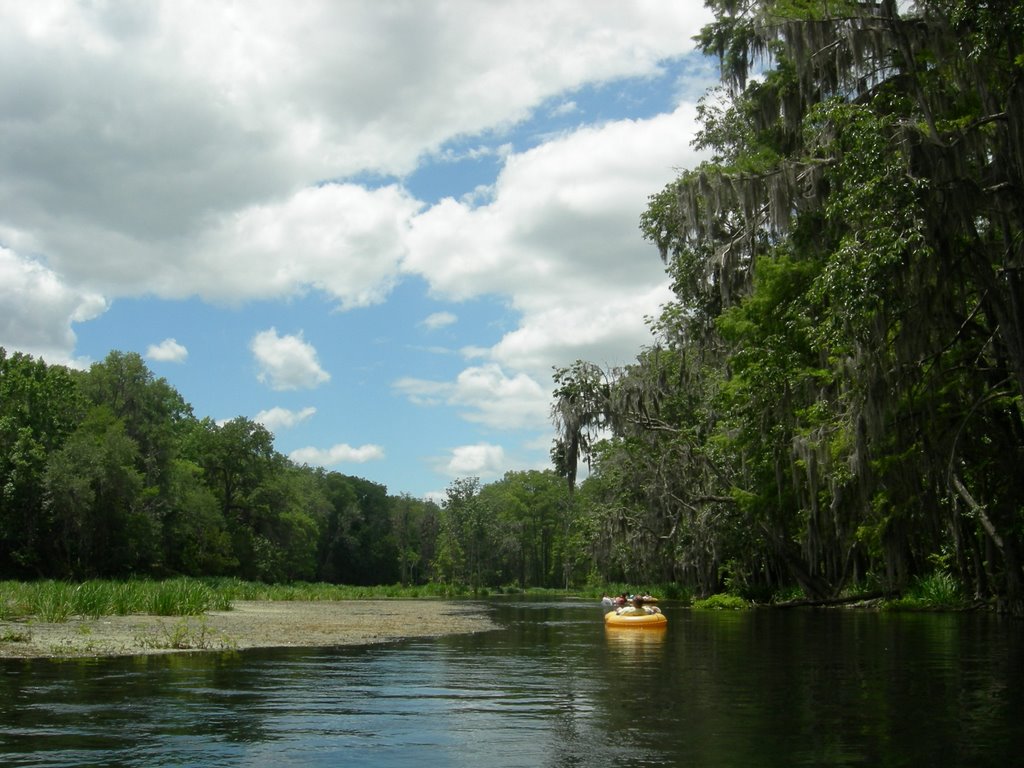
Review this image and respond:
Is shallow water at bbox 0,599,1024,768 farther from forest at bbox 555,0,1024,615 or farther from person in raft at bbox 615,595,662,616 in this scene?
person in raft at bbox 615,595,662,616

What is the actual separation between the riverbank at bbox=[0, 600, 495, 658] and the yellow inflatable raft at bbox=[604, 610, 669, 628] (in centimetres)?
350

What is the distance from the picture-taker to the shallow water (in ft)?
23.1

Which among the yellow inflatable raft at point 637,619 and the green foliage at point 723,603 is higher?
the yellow inflatable raft at point 637,619

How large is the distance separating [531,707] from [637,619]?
14.0 metres

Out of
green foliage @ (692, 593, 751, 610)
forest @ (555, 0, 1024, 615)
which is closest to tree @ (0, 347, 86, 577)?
forest @ (555, 0, 1024, 615)

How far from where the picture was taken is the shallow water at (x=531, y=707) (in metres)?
7.05

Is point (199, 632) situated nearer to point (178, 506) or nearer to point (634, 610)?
point (634, 610)

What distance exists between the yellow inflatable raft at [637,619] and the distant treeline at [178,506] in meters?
26.5

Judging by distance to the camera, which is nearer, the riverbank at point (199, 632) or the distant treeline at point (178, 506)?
the riverbank at point (199, 632)

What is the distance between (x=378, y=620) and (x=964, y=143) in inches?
777

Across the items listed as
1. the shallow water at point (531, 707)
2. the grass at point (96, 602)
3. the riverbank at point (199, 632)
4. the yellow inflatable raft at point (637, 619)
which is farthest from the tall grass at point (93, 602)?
the yellow inflatable raft at point (637, 619)

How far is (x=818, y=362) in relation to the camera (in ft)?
75.2

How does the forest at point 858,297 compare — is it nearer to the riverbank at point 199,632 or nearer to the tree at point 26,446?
the riverbank at point 199,632

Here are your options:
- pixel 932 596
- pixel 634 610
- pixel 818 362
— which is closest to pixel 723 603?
pixel 932 596
